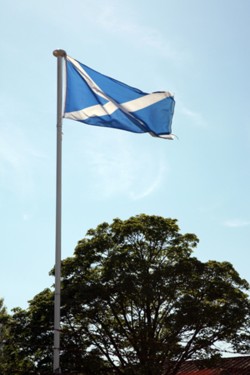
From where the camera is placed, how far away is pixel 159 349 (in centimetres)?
2016

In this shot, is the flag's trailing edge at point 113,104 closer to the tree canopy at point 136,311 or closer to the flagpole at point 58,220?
the flagpole at point 58,220

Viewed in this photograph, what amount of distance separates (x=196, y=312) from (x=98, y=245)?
180 inches

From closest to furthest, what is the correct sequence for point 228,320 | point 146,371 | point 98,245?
point 146,371
point 228,320
point 98,245

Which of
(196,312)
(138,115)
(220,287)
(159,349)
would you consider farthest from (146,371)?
(138,115)

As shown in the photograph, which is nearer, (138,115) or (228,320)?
(138,115)

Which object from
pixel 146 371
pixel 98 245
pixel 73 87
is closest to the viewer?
pixel 73 87

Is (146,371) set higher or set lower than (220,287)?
lower

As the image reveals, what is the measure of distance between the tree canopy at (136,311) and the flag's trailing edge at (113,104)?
10.2 m

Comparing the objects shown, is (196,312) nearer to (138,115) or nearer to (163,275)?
(163,275)

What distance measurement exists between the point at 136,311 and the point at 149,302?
99cm

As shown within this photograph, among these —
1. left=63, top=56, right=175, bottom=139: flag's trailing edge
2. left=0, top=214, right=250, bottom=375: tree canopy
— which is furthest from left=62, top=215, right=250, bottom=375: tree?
left=63, top=56, right=175, bottom=139: flag's trailing edge

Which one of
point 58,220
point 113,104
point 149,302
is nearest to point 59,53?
point 113,104

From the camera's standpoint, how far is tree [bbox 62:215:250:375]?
20.6 m

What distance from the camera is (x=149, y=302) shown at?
20.8 metres
